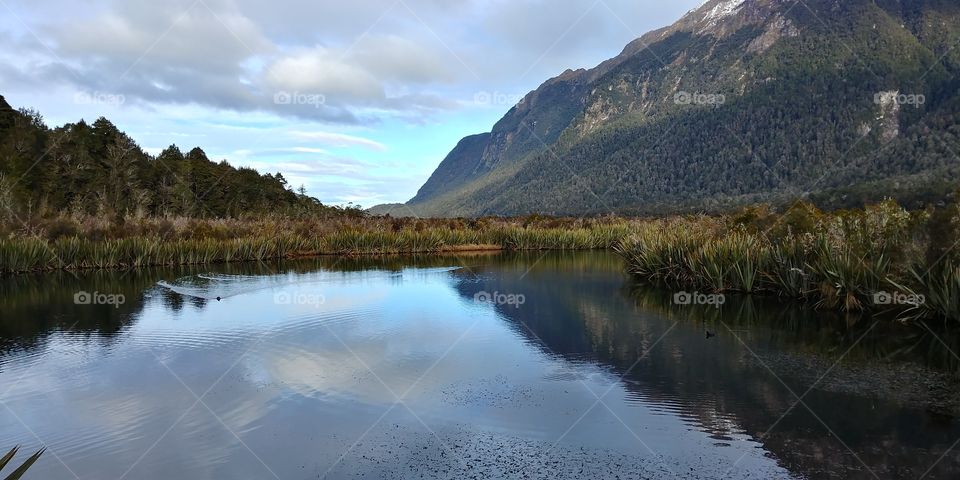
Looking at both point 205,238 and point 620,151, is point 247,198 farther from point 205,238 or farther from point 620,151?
point 620,151

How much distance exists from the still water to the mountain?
5026 cm

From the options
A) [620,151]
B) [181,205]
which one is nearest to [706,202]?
[620,151]

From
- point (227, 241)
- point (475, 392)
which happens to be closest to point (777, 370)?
point (475, 392)

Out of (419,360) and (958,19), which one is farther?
(958,19)

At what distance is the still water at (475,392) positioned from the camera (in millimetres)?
5449

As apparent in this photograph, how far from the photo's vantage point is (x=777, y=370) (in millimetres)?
8414

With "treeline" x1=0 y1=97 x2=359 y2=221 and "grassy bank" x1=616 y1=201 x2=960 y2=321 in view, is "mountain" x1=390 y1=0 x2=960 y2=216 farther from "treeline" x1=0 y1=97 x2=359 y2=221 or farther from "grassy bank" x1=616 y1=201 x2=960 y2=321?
"treeline" x1=0 y1=97 x2=359 y2=221

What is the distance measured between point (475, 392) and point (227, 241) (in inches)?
975

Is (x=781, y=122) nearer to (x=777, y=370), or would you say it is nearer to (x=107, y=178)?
(x=107, y=178)

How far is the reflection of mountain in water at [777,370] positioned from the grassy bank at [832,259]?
2.68 ft

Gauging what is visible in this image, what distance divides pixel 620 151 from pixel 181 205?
91997 millimetres

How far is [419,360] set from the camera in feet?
30.6

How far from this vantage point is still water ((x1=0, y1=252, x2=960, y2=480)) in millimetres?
5449

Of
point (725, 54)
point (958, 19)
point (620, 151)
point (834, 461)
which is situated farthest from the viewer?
point (725, 54)
